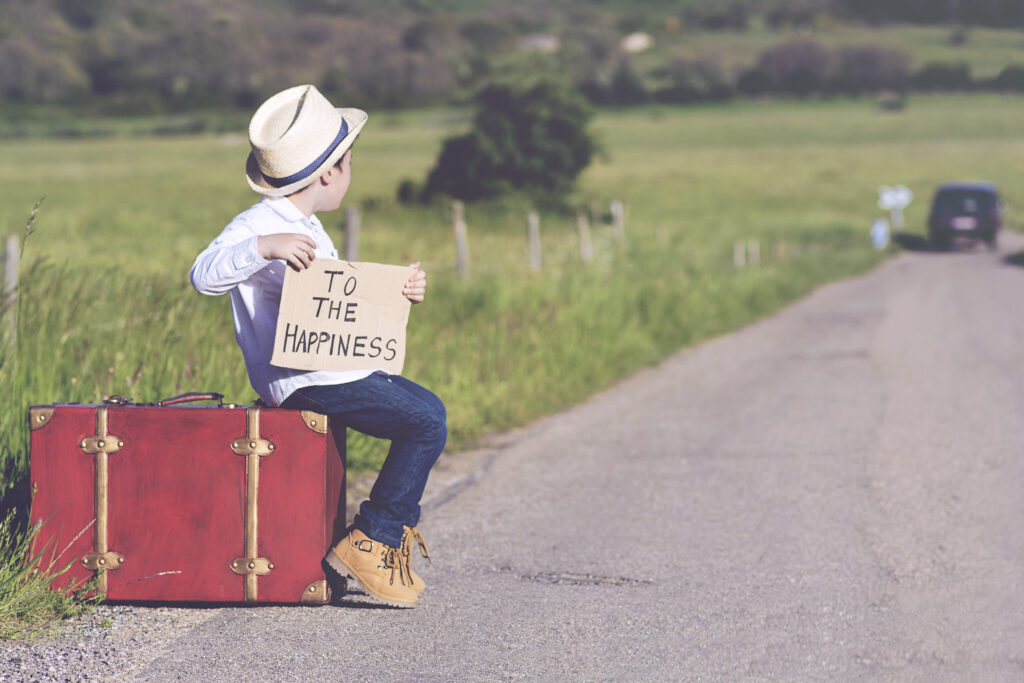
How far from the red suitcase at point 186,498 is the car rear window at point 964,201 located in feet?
123

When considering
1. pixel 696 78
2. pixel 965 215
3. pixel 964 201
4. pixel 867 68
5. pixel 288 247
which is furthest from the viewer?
pixel 696 78

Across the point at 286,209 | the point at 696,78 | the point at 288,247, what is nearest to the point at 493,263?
the point at 286,209

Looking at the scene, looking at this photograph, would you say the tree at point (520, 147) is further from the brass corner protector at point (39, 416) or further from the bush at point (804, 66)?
the brass corner protector at point (39, 416)

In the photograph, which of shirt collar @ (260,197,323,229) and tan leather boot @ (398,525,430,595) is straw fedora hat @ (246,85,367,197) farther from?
tan leather boot @ (398,525,430,595)

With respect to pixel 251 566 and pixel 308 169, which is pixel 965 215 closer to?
pixel 308 169

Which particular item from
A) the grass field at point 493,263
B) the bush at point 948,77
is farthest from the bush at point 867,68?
the bush at point 948,77

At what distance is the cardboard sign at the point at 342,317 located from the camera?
13.6 feet

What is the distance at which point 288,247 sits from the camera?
400 centimetres

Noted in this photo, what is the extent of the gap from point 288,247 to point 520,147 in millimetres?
36193

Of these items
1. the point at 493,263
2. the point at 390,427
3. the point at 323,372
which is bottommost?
the point at 493,263

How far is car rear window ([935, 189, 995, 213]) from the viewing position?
38719 millimetres

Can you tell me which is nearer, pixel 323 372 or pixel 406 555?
pixel 323 372

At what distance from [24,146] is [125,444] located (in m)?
128

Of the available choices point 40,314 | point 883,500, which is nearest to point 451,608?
point 883,500
